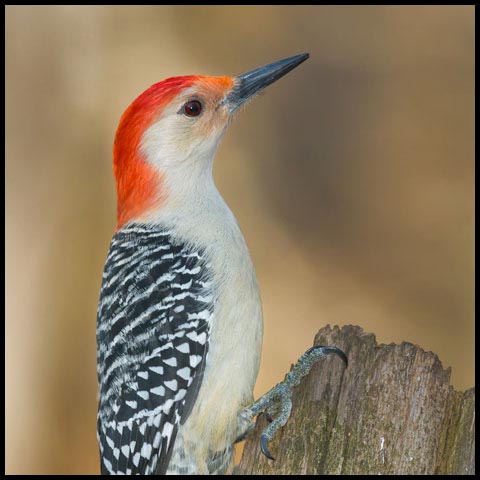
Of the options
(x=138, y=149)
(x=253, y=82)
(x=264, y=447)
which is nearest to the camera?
(x=264, y=447)

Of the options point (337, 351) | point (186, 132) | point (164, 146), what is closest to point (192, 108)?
point (186, 132)

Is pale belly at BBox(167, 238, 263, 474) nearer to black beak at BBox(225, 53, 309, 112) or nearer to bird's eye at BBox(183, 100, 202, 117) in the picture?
bird's eye at BBox(183, 100, 202, 117)

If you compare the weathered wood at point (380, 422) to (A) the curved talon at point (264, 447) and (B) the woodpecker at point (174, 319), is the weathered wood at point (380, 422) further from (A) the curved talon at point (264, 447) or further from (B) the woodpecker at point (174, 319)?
(B) the woodpecker at point (174, 319)

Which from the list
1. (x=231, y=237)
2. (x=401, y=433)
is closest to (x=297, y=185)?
(x=231, y=237)

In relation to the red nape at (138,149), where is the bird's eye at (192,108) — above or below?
above

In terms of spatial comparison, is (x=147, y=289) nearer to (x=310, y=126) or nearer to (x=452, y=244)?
(x=310, y=126)

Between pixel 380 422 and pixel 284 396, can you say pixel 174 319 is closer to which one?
pixel 284 396

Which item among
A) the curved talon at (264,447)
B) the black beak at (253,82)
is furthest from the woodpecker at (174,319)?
the black beak at (253,82)
